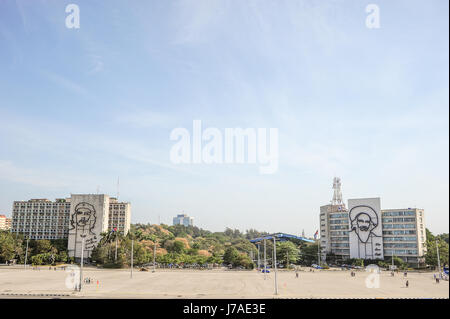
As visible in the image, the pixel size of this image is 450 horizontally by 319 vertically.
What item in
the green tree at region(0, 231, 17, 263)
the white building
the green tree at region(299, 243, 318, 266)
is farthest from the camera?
the green tree at region(299, 243, 318, 266)

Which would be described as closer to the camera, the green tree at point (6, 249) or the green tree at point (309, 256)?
the green tree at point (6, 249)

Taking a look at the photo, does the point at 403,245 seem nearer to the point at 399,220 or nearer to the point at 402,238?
the point at 402,238

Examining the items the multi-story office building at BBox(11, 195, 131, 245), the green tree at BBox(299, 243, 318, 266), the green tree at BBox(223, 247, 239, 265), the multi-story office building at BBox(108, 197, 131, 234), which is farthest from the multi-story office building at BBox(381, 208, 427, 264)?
the multi-story office building at BBox(11, 195, 131, 245)

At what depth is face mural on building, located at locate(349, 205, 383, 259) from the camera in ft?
414

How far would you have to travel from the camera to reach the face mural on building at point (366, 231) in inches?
4966

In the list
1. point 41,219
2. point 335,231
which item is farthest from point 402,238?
point 41,219

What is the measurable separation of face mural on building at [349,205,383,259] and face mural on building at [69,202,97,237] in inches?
3778

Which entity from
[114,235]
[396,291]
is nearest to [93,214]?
[114,235]

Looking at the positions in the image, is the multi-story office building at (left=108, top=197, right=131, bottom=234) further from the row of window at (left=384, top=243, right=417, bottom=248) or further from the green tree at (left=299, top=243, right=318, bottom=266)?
the row of window at (left=384, top=243, right=417, bottom=248)

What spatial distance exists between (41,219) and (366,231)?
12836cm

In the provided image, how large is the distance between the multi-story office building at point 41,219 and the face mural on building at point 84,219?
1653 centimetres

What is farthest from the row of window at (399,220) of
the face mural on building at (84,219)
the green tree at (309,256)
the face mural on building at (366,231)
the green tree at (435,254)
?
the face mural on building at (84,219)

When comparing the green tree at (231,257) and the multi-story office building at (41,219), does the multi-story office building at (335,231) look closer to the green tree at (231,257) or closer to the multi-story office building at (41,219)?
the green tree at (231,257)
